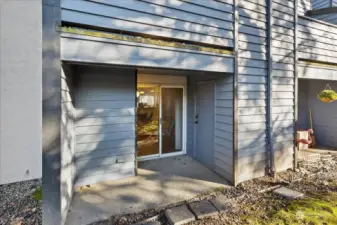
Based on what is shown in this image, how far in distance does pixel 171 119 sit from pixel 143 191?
238 cm

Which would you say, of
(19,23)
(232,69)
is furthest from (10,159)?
(232,69)

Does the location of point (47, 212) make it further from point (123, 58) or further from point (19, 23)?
point (19, 23)

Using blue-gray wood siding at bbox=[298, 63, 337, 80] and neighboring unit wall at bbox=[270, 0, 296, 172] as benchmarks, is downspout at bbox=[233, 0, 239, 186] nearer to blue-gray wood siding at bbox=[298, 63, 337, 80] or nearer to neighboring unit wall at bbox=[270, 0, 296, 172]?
neighboring unit wall at bbox=[270, 0, 296, 172]

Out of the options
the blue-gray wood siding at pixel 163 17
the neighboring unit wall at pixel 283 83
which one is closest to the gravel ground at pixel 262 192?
the neighboring unit wall at pixel 283 83

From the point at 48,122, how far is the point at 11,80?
71.1 inches

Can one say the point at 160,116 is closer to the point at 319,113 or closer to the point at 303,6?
the point at 303,6

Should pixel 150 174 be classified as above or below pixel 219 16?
below

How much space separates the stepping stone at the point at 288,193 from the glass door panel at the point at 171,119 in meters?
2.64

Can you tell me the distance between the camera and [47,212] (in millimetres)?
2416

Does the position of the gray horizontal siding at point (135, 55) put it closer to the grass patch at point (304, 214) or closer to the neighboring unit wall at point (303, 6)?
the grass patch at point (304, 214)

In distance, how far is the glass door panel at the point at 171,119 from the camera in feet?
17.9

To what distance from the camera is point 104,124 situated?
13.0 ft

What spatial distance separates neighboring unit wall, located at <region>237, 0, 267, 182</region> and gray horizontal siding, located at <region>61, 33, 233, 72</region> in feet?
1.66

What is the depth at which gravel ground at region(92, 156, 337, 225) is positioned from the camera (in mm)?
2789
